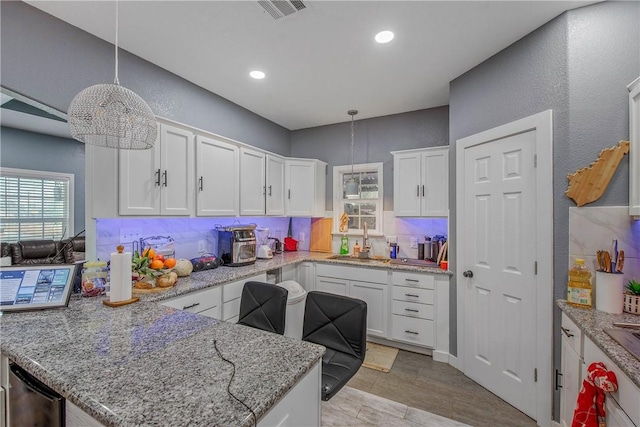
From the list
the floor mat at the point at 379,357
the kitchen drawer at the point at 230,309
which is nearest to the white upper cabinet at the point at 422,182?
the floor mat at the point at 379,357

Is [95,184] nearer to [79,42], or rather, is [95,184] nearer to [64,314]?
[64,314]

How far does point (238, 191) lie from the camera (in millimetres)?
3102

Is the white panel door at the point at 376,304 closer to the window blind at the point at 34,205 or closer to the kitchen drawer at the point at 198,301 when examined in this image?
the kitchen drawer at the point at 198,301

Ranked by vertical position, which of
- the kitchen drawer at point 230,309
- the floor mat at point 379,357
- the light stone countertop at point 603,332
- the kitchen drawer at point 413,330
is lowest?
the floor mat at point 379,357

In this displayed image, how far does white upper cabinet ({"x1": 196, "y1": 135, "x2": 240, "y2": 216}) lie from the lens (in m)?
2.67

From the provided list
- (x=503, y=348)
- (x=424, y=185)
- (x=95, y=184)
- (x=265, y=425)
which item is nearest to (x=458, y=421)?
(x=503, y=348)

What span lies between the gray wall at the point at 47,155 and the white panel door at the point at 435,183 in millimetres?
3130

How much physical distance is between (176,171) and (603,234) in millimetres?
3155

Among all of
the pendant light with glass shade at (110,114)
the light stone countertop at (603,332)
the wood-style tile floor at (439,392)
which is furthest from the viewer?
the wood-style tile floor at (439,392)

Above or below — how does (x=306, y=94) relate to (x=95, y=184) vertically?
above

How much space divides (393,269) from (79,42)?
3.34 m

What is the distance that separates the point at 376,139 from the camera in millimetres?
3900

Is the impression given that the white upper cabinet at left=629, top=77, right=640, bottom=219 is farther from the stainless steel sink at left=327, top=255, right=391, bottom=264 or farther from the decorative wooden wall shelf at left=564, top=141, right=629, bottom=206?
the stainless steel sink at left=327, top=255, right=391, bottom=264

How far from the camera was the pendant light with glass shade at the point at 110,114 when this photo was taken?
1364 millimetres
